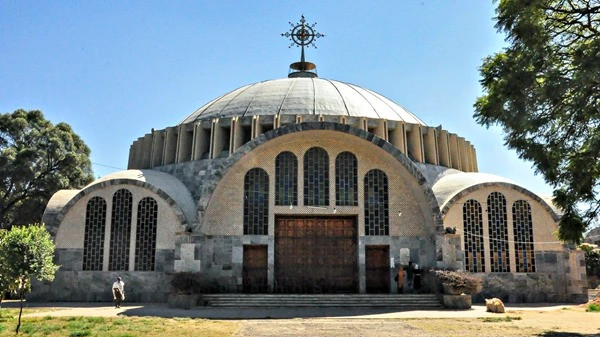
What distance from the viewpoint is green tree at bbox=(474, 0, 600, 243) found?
12.5m

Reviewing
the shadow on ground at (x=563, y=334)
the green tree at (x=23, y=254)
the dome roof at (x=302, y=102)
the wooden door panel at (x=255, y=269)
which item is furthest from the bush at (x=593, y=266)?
the green tree at (x=23, y=254)

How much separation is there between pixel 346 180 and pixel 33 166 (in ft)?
69.1

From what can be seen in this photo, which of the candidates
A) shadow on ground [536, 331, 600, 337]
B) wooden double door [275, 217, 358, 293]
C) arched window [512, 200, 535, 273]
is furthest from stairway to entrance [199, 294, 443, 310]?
shadow on ground [536, 331, 600, 337]

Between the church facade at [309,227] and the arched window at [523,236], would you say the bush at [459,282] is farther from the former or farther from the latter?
the arched window at [523,236]

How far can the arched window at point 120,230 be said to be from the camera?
76.9 ft

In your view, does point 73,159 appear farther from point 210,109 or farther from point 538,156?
point 538,156

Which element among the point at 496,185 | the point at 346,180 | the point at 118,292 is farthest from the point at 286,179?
the point at 496,185

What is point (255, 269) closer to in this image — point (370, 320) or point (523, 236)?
point (370, 320)

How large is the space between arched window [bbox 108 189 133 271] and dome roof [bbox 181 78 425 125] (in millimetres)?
7057

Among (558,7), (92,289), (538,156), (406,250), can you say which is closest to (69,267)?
Result: (92,289)

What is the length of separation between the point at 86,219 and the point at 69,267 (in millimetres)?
2023

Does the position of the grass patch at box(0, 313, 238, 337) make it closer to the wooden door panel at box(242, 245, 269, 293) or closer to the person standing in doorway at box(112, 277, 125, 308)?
the person standing in doorway at box(112, 277, 125, 308)

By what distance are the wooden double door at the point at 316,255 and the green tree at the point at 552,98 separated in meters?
10.5

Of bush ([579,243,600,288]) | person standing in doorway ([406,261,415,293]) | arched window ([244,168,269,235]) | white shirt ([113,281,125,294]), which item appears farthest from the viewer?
bush ([579,243,600,288])
